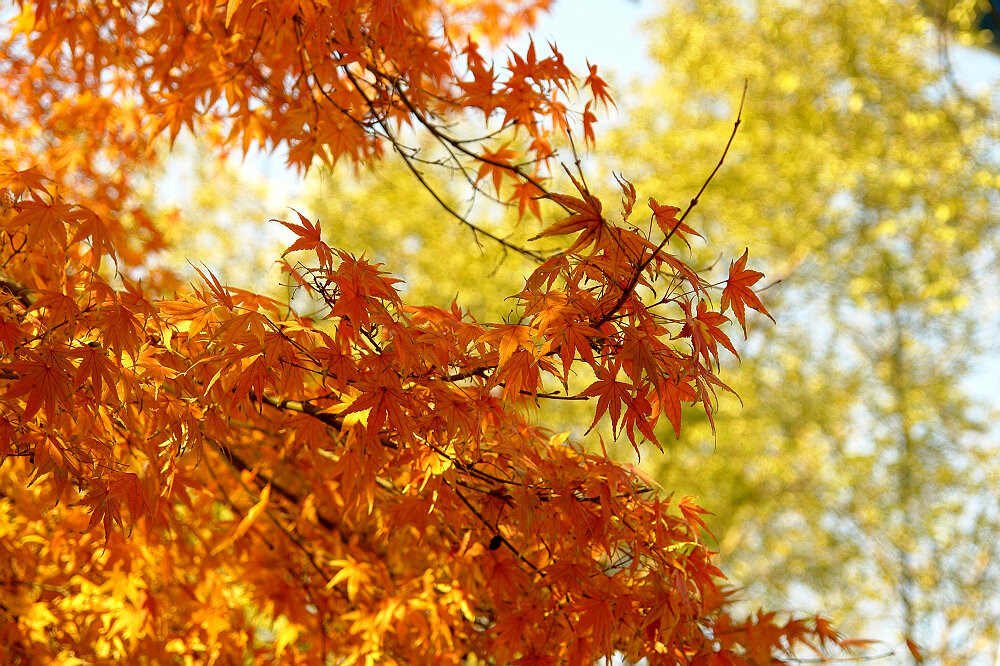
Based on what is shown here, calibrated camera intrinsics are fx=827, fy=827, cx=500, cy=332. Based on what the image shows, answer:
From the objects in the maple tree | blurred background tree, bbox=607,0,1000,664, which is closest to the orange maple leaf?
the maple tree

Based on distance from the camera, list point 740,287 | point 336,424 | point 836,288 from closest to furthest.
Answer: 1. point 740,287
2. point 336,424
3. point 836,288

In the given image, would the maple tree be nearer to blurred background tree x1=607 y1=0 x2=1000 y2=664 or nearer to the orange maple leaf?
the orange maple leaf

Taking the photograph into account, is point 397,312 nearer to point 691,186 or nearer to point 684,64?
point 691,186

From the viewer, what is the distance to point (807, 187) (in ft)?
23.5

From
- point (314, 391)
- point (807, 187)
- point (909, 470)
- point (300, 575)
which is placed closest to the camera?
point (314, 391)

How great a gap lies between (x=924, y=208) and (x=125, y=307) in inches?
278

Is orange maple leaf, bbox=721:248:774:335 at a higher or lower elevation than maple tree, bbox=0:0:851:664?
higher

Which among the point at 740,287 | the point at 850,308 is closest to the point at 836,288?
the point at 850,308

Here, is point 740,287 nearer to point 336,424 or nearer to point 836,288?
point 336,424

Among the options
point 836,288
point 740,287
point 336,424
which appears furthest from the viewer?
point 836,288

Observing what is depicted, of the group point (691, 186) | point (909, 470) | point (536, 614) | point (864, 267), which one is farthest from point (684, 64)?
point (536, 614)

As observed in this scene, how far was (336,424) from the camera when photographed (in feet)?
5.12

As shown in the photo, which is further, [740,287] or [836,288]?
[836,288]

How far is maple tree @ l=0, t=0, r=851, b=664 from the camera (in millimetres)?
1229
